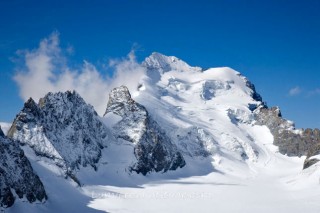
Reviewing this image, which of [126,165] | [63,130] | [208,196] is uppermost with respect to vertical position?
[63,130]

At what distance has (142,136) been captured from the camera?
159625 mm

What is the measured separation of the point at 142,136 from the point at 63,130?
117 ft

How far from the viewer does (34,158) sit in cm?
10956

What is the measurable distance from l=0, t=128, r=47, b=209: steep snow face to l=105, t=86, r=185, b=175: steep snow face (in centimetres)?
6007

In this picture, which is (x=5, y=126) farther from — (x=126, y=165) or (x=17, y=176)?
(x=17, y=176)

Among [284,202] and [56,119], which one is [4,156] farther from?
[284,202]

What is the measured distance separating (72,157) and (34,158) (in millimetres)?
19362

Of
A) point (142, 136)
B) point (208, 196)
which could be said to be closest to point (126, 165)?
point (142, 136)

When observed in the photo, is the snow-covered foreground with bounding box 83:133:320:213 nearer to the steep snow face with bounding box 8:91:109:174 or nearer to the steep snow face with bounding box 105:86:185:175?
the steep snow face with bounding box 105:86:185:175

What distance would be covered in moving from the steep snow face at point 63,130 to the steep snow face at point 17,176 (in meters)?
21.7

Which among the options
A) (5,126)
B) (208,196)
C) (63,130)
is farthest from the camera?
(5,126)

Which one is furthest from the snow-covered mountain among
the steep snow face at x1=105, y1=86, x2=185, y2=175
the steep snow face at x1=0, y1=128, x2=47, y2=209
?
the steep snow face at x1=0, y1=128, x2=47, y2=209

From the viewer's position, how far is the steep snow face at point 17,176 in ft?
271

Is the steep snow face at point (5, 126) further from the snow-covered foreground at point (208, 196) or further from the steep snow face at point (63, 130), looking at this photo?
the snow-covered foreground at point (208, 196)
